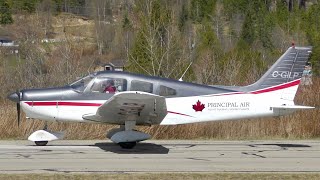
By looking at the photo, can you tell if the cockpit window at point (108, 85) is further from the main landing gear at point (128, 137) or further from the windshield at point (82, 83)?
the main landing gear at point (128, 137)

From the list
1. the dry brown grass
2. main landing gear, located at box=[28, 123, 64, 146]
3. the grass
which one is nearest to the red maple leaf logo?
main landing gear, located at box=[28, 123, 64, 146]

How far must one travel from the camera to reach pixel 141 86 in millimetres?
16156

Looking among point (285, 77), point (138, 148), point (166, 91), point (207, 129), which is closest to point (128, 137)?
point (138, 148)

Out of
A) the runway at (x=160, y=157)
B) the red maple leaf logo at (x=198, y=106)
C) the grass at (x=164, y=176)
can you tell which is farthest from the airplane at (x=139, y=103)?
the grass at (x=164, y=176)

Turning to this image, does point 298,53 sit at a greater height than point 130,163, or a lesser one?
greater

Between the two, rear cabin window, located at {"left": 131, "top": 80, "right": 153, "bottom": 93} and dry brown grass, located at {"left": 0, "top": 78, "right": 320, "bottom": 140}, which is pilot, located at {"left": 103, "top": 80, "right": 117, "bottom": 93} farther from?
dry brown grass, located at {"left": 0, "top": 78, "right": 320, "bottom": 140}

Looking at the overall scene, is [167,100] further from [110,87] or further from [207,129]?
[207,129]

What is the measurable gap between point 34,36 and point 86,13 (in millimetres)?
46406

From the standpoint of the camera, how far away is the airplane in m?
16.1

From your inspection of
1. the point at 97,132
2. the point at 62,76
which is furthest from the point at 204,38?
the point at 97,132

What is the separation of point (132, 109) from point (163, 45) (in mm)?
24944

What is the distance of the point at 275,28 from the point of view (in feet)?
292

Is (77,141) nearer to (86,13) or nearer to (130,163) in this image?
(130,163)

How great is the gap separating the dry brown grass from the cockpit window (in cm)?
337
